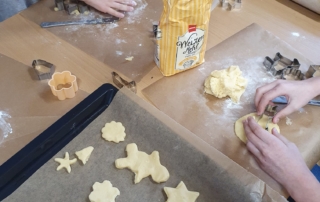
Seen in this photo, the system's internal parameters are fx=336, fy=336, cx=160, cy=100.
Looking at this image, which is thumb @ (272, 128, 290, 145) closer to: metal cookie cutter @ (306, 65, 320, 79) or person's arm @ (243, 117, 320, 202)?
person's arm @ (243, 117, 320, 202)

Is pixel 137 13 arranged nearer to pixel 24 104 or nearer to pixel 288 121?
pixel 24 104

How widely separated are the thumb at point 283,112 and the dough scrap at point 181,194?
31cm

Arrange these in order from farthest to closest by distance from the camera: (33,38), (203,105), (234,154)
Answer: (33,38), (203,105), (234,154)

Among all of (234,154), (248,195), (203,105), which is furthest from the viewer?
(203,105)

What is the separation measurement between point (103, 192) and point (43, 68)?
0.47 metres

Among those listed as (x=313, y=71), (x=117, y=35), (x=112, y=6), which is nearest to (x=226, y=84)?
(x=313, y=71)

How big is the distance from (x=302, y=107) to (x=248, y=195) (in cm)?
39

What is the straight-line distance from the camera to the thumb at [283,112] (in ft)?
2.99

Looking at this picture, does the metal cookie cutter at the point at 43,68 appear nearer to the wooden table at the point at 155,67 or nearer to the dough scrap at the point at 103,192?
the wooden table at the point at 155,67

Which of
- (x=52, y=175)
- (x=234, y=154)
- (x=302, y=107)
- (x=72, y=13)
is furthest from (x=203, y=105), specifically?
(x=72, y=13)

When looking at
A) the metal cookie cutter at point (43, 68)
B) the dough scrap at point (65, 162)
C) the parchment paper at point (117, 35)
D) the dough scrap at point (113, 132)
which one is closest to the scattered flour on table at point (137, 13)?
the parchment paper at point (117, 35)

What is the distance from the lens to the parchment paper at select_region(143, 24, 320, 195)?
0.88m

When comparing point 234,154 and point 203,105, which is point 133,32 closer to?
point 203,105

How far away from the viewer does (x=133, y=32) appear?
1160mm
